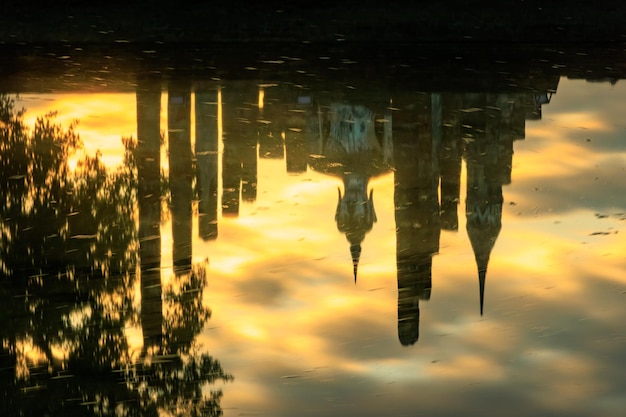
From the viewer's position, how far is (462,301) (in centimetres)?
1895

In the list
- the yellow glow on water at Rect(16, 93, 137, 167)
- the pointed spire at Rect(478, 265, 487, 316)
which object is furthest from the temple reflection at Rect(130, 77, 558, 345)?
the yellow glow on water at Rect(16, 93, 137, 167)

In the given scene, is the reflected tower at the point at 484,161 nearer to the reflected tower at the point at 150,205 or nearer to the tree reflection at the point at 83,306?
the reflected tower at the point at 150,205

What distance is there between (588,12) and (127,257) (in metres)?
26.1

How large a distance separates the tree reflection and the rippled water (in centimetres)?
4

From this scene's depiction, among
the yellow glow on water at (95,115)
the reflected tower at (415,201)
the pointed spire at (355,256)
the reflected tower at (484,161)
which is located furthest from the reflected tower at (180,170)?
the reflected tower at (484,161)

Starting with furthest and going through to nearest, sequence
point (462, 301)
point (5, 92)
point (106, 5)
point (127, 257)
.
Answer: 1. point (106, 5)
2. point (5, 92)
3. point (127, 257)
4. point (462, 301)

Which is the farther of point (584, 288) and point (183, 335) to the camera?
point (584, 288)

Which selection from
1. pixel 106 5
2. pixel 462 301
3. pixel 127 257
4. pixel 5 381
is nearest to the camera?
pixel 5 381

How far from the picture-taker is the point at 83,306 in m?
18.9

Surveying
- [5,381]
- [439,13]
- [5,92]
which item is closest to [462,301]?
[5,381]

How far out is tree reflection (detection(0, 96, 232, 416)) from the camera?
1541 cm

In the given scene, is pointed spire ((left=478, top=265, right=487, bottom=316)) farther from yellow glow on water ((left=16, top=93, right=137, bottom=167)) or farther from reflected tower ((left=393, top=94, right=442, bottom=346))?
yellow glow on water ((left=16, top=93, right=137, bottom=167))

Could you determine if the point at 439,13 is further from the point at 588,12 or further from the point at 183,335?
the point at 183,335

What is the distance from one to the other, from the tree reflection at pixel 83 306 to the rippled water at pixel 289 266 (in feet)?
0.15
